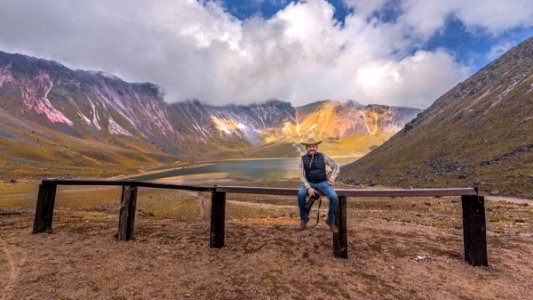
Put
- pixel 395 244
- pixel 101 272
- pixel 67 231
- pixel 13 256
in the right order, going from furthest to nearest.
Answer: pixel 67 231 < pixel 395 244 < pixel 13 256 < pixel 101 272

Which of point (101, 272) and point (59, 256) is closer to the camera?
point (101, 272)

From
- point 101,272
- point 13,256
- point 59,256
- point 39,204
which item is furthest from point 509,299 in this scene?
point 39,204

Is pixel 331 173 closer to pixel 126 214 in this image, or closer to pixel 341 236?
pixel 341 236

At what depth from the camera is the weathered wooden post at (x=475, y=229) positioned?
7.42m

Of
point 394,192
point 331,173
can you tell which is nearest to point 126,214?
point 331,173

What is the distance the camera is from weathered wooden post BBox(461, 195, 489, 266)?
7.42m

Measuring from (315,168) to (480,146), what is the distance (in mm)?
66407

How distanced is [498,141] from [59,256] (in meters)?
71.0

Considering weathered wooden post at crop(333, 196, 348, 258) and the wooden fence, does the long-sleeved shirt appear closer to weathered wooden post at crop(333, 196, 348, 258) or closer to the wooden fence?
the wooden fence

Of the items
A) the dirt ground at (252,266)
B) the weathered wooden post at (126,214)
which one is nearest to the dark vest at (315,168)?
the dirt ground at (252,266)

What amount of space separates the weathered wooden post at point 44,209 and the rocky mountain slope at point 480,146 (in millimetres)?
46057

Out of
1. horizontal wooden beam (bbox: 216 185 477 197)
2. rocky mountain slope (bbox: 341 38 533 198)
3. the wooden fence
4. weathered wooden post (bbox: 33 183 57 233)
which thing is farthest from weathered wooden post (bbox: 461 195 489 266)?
rocky mountain slope (bbox: 341 38 533 198)

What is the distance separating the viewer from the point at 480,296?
235 inches

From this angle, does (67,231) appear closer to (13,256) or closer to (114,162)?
(13,256)
